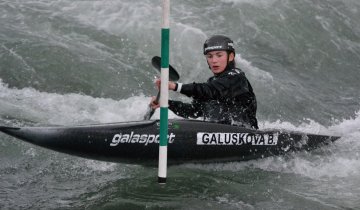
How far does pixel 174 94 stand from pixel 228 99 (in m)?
3.50

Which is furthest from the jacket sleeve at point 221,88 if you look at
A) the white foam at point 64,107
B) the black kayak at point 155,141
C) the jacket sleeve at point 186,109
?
the white foam at point 64,107

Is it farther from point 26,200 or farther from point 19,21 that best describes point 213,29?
point 26,200

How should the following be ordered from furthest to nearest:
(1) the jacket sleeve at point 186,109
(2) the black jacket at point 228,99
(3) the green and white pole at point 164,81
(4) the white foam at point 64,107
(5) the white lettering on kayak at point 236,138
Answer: (4) the white foam at point 64,107
(1) the jacket sleeve at point 186,109
(2) the black jacket at point 228,99
(5) the white lettering on kayak at point 236,138
(3) the green and white pole at point 164,81

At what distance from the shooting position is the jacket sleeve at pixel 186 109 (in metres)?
7.00

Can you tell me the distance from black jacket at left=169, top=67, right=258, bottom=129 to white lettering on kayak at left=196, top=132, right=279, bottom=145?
24 cm

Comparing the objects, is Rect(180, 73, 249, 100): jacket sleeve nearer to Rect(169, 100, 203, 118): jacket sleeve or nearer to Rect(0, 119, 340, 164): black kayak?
Rect(0, 119, 340, 164): black kayak

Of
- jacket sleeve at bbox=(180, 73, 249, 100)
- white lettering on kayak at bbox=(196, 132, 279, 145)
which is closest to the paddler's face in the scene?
jacket sleeve at bbox=(180, 73, 249, 100)

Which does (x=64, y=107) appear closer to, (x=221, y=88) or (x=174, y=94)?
(x=174, y=94)

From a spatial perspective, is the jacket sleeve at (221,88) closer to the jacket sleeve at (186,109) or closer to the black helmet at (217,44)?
the black helmet at (217,44)

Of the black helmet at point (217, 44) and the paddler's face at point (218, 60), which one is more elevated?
the black helmet at point (217, 44)

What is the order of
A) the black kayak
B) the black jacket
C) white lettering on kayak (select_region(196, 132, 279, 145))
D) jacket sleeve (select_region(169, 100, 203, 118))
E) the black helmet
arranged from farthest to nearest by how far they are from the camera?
jacket sleeve (select_region(169, 100, 203, 118)), the black helmet, the black jacket, white lettering on kayak (select_region(196, 132, 279, 145)), the black kayak

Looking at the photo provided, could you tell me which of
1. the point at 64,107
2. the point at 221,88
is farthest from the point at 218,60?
the point at 64,107

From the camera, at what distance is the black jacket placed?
21.0 ft

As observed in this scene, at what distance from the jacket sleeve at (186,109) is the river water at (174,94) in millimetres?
794
